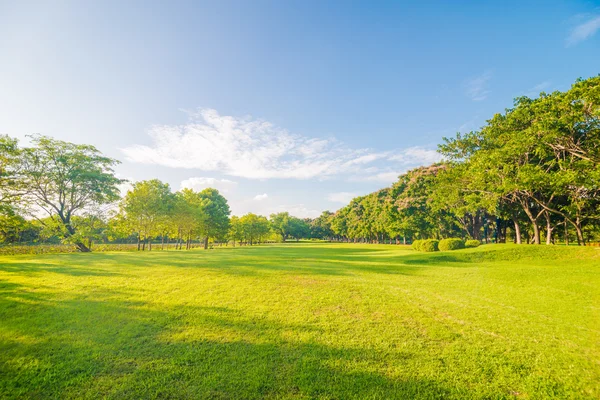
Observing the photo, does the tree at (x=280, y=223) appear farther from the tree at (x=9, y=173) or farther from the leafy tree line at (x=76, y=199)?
the tree at (x=9, y=173)

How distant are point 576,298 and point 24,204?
132ft

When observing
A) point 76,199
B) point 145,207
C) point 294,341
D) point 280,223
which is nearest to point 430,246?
point 294,341

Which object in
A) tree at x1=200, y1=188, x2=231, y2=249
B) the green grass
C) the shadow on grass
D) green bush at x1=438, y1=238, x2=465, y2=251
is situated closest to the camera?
the shadow on grass

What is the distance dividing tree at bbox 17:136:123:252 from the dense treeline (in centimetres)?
10

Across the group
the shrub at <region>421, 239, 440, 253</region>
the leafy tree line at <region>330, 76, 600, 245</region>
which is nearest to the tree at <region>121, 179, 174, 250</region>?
the shrub at <region>421, 239, 440, 253</region>

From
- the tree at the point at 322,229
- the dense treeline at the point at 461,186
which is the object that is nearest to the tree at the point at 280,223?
the tree at the point at 322,229

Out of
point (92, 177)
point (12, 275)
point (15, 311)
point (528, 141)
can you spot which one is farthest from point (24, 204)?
point (528, 141)

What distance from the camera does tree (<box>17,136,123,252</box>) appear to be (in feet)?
84.1

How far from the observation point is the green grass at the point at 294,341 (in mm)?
3660

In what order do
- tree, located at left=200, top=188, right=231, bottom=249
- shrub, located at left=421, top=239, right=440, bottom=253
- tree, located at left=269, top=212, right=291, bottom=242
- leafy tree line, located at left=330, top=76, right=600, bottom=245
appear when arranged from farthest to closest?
tree, located at left=269, top=212, right=291, bottom=242 → tree, located at left=200, top=188, right=231, bottom=249 → shrub, located at left=421, top=239, right=440, bottom=253 → leafy tree line, located at left=330, top=76, right=600, bottom=245

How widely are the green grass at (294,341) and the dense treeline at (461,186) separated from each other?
1503 cm

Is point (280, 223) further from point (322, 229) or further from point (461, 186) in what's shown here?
point (461, 186)

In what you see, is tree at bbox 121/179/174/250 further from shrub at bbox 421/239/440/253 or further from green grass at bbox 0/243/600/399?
shrub at bbox 421/239/440/253

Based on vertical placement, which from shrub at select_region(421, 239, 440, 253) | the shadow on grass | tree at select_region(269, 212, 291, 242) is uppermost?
tree at select_region(269, 212, 291, 242)
